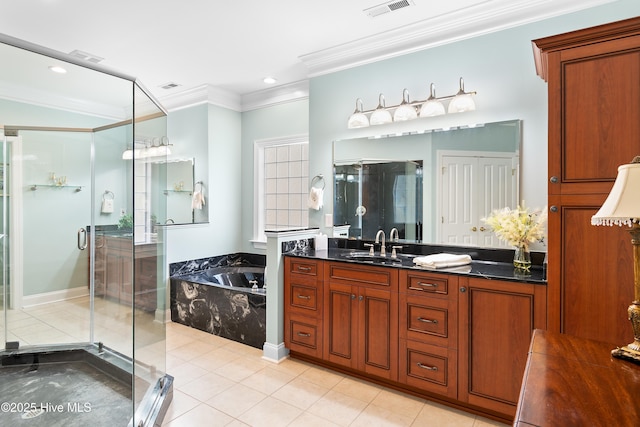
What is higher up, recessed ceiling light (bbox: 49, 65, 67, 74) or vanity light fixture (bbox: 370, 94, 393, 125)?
vanity light fixture (bbox: 370, 94, 393, 125)

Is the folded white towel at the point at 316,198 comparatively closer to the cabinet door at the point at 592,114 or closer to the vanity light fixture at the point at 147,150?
the vanity light fixture at the point at 147,150

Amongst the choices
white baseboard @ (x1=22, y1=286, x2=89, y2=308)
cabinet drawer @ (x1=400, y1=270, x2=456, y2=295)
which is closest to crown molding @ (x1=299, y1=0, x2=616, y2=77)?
cabinet drawer @ (x1=400, y1=270, x2=456, y2=295)

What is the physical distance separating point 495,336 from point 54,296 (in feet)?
10.4

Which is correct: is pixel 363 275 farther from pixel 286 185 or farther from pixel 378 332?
pixel 286 185

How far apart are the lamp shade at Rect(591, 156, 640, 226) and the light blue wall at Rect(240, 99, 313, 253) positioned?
3416mm

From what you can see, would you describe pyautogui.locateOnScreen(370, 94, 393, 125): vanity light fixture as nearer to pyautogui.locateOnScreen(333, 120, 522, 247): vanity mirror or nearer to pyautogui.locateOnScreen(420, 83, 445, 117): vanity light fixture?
pyautogui.locateOnScreen(333, 120, 522, 247): vanity mirror

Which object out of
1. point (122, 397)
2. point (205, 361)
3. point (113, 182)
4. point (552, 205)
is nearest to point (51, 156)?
point (113, 182)

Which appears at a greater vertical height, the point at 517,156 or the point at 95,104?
the point at 95,104

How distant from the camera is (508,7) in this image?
2570 mm

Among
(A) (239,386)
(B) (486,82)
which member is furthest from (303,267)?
(B) (486,82)

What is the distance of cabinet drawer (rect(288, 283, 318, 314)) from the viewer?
288cm

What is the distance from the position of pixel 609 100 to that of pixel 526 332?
1289 mm

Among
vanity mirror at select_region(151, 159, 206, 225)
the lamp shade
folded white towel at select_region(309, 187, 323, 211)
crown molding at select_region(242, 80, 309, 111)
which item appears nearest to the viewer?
the lamp shade

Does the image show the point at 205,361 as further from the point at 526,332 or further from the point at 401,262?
the point at 526,332
